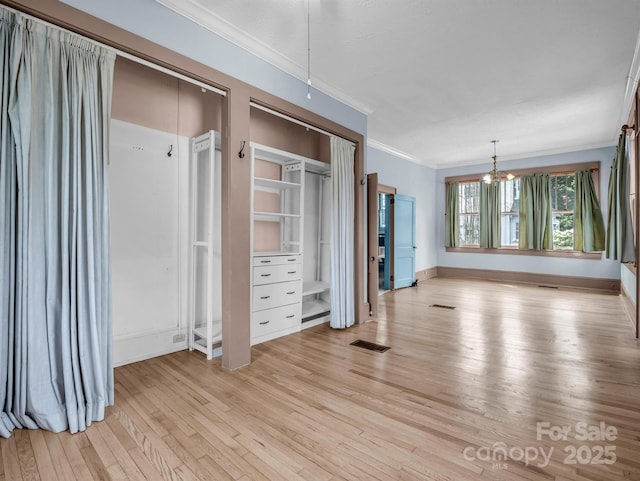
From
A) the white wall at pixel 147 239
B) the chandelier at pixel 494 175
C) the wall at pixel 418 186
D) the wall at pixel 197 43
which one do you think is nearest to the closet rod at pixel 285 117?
the wall at pixel 197 43

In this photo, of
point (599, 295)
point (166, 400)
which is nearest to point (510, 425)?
point (166, 400)

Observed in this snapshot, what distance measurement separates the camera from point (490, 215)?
26.5 feet

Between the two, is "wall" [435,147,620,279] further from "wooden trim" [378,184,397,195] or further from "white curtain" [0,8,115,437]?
"white curtain" [0,8,115,437]

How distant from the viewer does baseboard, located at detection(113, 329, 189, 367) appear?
2.97m

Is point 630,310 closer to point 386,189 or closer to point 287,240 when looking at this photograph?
point 386,189

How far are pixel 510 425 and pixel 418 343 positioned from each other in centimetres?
160

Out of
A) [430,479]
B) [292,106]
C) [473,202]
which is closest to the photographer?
[430,479]

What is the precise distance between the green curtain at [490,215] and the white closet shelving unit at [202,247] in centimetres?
684

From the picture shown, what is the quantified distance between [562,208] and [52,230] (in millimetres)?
8753

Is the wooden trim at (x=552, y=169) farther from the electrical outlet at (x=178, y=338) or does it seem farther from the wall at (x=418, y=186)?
the electrical outlet at (x=178, y=338)

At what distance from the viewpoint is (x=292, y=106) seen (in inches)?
138

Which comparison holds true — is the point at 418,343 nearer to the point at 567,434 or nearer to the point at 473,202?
the point at 567,434

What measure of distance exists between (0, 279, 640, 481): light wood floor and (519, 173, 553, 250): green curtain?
3.92 metres

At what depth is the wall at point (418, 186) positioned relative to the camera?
697 cm
